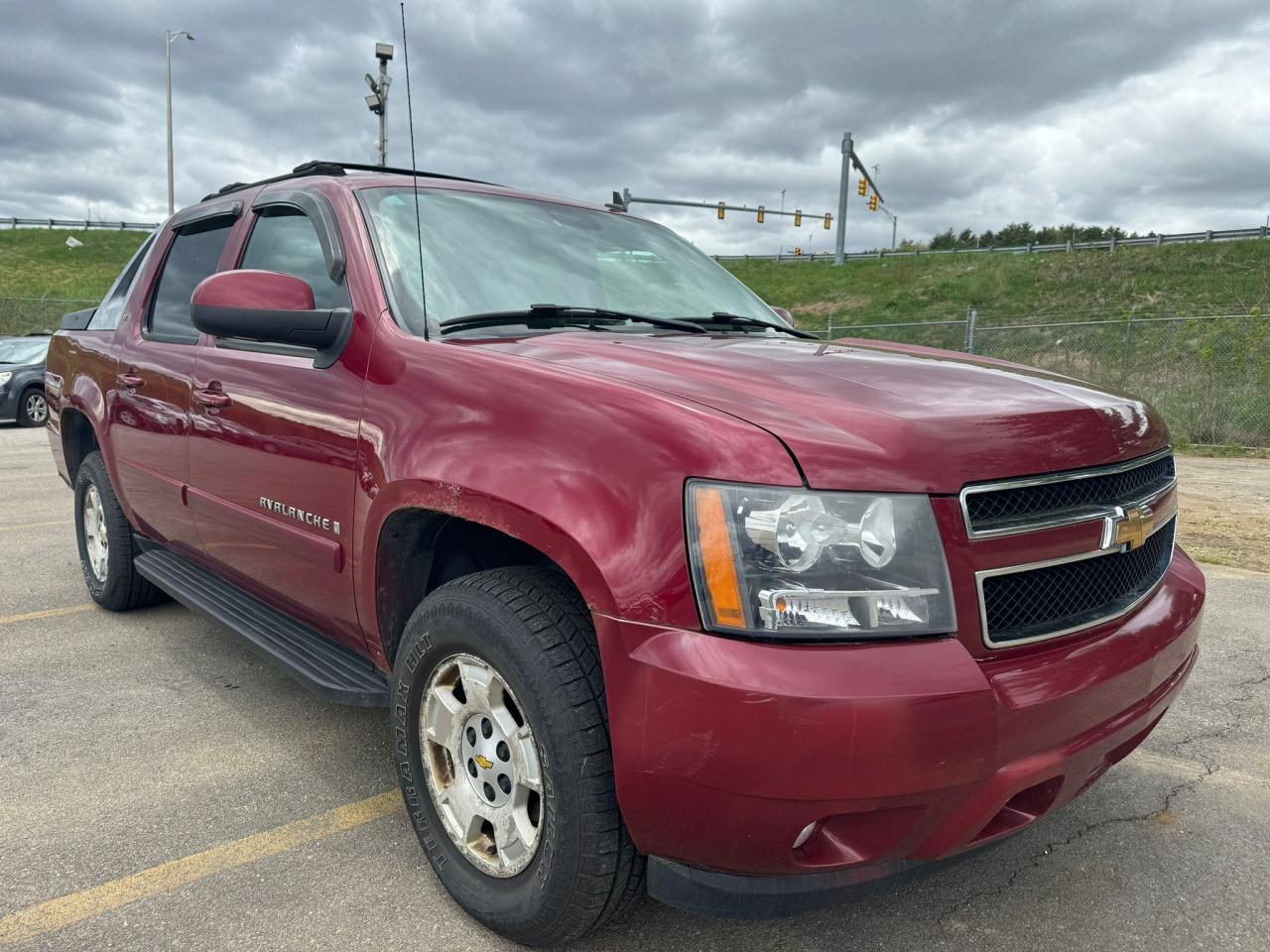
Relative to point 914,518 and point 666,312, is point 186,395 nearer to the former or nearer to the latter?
point 666,312

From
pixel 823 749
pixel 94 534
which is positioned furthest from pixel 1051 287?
pixel 823 749

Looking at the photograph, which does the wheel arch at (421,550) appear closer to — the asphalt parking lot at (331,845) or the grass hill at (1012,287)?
the asphalt parking lot at (331,845)

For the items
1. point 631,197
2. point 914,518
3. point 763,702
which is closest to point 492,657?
point 763,702

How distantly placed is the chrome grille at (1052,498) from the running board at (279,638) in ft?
5.37

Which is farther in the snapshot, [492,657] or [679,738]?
[492,657]

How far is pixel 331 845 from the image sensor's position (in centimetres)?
259

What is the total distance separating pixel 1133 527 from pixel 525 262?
6.21 ft

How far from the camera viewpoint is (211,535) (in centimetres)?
343

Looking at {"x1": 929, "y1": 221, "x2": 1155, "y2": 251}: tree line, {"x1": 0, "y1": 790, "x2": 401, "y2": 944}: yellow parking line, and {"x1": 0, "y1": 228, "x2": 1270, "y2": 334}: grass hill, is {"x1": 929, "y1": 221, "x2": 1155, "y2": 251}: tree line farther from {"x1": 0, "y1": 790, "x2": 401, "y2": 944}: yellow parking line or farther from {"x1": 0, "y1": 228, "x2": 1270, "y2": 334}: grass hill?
{"x1": 0, "y1": 790, "x2": 401, "y2": 944}: yellow parking line

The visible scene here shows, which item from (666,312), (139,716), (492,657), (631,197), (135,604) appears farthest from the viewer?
(631,197)

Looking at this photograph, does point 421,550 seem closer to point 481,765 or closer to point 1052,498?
point 481,765

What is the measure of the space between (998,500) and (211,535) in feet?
9.02

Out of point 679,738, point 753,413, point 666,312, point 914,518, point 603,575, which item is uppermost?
point 666,312

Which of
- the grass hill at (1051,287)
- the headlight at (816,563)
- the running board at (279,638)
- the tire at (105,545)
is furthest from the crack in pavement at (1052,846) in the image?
the grass hill at (1051,287)
